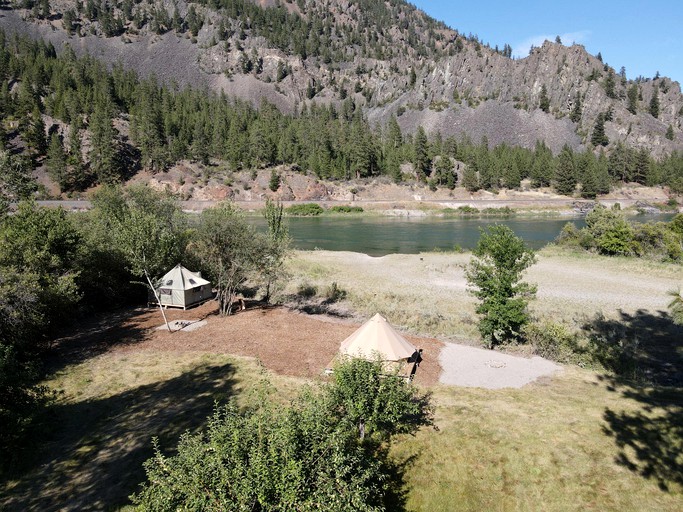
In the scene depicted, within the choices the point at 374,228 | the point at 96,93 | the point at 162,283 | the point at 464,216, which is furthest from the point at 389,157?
the point at 162,283

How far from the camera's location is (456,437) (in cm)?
1169

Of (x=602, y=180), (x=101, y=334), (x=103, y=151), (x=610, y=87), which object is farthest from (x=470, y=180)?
(x=610, y=87)

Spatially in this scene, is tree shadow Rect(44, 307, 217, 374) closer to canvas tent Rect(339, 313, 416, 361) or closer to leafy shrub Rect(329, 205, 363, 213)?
canvas tent Rect(339, 313, 416, 361)

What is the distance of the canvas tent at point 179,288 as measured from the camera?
84.8 feet

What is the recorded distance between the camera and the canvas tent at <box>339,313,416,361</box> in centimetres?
1647

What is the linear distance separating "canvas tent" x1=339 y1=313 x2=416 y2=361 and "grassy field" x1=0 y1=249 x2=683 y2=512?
2.39m

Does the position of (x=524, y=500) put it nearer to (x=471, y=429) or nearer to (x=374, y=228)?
(x=471, y=429)

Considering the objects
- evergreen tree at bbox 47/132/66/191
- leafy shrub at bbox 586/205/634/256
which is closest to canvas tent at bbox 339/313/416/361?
leafy shrub at bbox 586/205/634/256

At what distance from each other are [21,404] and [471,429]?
507 inches

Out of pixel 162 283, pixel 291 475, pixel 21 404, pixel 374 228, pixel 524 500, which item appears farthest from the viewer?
pixel 374 228

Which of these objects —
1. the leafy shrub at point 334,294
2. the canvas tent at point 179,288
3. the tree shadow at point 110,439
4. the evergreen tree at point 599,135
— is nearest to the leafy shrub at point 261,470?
the tree shadow at point 110,439

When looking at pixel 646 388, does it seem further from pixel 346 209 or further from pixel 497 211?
pixel 497 211

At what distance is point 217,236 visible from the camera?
23.9m

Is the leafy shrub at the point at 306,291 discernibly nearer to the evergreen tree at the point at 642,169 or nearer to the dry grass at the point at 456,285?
the dry grass at the point at 456,285
